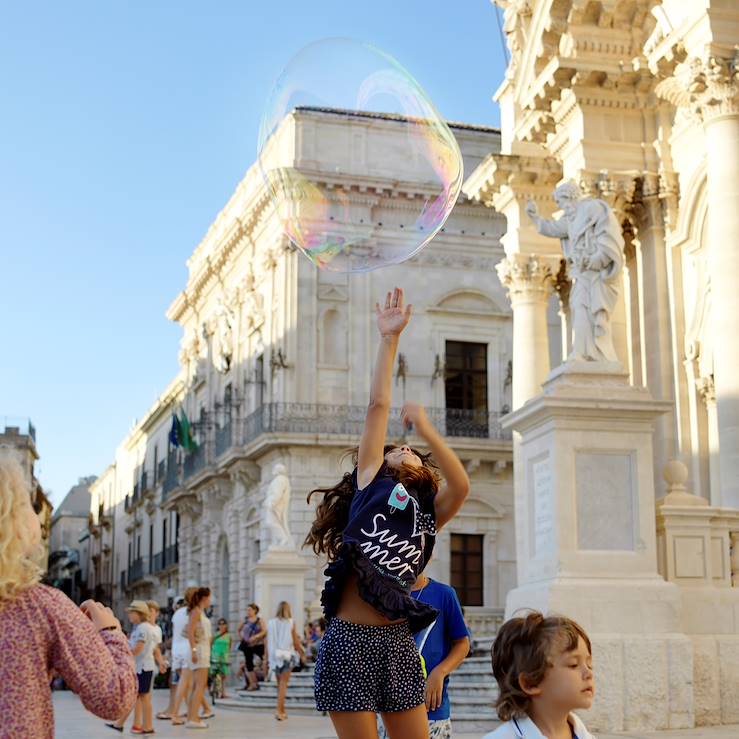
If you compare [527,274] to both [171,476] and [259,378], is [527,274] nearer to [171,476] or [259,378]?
[259,378]

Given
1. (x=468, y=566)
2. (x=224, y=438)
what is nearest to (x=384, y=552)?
(x=468, y=566)

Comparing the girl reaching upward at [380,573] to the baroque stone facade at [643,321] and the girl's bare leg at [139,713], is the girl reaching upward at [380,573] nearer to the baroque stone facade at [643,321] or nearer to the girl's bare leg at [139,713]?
the baroque stone facade at [643,321]

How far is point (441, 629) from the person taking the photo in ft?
18.1

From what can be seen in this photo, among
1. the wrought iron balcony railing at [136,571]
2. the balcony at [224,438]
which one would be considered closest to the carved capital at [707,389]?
the balcony at [224,438]

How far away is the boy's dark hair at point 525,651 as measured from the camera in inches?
142

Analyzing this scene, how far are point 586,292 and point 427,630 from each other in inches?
269

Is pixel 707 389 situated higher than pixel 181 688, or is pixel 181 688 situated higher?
pixel 707 389

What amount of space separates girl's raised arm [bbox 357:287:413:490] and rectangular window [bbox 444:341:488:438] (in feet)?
A: 109

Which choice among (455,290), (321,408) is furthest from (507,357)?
(321,408)

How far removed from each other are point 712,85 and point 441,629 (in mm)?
11582

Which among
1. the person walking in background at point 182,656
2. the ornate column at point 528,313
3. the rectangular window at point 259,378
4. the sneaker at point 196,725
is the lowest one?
the sneaker at point 196,725

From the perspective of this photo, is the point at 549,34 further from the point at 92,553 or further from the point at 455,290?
the point at 92,553

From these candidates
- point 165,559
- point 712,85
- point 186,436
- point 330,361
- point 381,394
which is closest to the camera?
point 381,394

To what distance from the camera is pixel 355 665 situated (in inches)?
171
